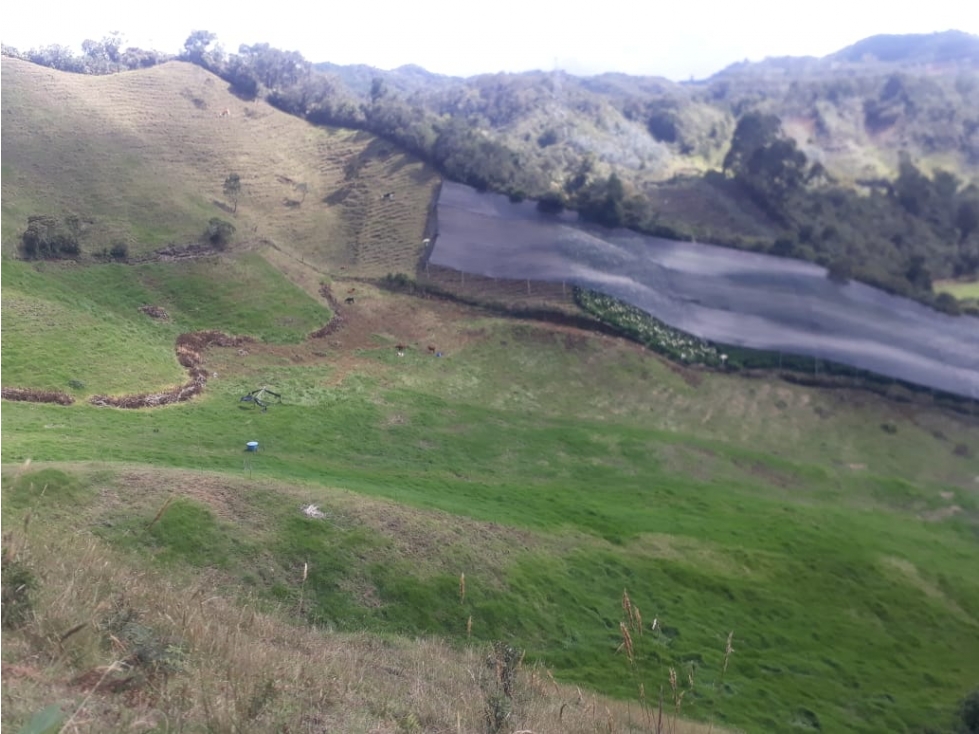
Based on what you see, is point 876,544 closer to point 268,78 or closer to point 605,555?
point 605,555

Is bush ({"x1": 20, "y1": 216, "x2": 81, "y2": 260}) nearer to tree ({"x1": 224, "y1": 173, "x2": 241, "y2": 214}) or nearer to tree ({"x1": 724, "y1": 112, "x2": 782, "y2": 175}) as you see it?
tree ({"x1": 224, "y1": 173, "x2": 241, "y2": 214})

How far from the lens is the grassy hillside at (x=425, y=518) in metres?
10.0

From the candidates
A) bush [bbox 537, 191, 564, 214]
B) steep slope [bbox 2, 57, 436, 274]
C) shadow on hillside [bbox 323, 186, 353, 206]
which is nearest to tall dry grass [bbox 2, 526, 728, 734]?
steep slope [bbox 2, 57, 436, 274]

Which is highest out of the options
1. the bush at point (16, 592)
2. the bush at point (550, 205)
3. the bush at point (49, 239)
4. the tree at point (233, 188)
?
the bush at point (550, 205)

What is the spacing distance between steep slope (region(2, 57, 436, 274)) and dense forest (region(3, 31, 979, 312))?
254 inches

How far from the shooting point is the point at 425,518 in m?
23.4

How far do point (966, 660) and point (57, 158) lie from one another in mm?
67078

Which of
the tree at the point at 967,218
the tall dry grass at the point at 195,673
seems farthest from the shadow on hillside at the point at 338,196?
the tree at the point at 967,218

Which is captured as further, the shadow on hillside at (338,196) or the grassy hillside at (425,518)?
the shadow on hillside at (338,196)

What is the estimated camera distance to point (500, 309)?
52062 millimetres

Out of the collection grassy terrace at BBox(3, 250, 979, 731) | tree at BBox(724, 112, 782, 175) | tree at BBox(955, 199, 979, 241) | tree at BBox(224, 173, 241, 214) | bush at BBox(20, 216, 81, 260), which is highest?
tree at BBox(724, 112, 782, 175)

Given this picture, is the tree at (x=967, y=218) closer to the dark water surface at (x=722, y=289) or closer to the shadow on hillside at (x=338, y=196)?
the dark water surface at (x=722, y=289)

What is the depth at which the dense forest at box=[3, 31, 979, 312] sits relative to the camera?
64688 mm

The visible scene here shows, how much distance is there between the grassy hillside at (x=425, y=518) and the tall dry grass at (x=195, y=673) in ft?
0.17
